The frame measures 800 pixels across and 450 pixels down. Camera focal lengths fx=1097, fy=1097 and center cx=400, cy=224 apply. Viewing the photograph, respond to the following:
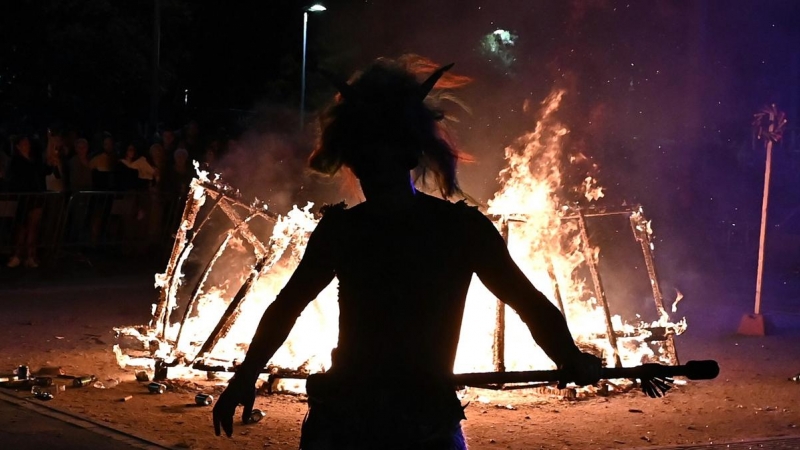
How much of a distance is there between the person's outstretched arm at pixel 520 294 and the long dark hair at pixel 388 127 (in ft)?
0.66

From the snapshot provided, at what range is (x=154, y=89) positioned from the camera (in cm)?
2147

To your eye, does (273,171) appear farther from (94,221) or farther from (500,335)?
(500,335)

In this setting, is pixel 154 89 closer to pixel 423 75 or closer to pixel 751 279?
pixel 751 279

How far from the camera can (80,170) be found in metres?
14.3

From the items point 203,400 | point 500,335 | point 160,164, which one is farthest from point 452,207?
point 160,164

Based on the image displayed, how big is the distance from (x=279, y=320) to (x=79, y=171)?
39.2ft

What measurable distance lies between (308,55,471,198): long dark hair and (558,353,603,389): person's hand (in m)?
0.59

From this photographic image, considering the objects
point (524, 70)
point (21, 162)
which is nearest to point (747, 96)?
point (524, 70)

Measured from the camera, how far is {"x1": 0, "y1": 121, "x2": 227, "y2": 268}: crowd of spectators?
43.3 feet

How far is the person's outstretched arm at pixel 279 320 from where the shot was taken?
9.62ft

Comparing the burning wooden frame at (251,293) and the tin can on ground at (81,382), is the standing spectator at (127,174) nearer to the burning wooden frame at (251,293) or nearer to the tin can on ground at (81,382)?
the burning wooden frame at (251,293)

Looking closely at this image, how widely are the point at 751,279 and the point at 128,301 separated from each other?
27.0 ft

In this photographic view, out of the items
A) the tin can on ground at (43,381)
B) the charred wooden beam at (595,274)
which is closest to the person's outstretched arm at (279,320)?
the charred wooden beam at (595,274)

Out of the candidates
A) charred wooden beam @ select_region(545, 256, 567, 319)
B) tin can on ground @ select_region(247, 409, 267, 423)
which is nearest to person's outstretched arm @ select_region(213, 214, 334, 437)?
tin can on ground @ select_region(247, 409, 267, 423)
